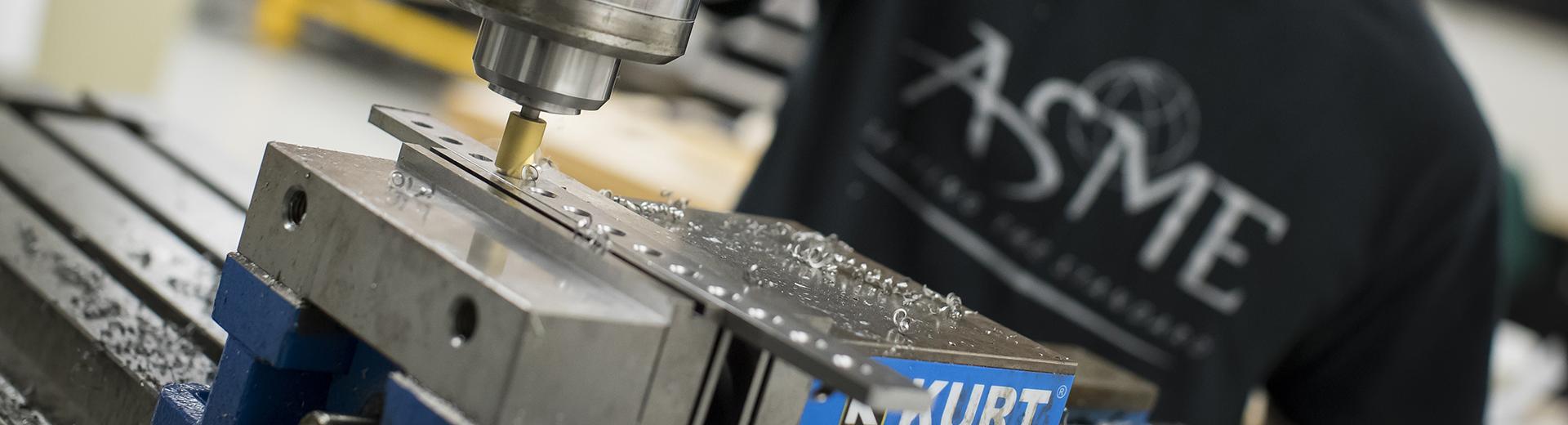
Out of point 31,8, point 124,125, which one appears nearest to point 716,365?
point 124,125

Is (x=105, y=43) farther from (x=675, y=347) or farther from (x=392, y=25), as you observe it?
(x=675, y=347)

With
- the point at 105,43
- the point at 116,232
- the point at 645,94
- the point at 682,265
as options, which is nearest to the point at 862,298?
the point at 682,265

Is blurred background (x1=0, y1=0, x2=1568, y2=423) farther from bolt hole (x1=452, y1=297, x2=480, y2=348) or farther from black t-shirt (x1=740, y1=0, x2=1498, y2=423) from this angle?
bolt hole (x1=452, y1=297, x2=480, y2=348)

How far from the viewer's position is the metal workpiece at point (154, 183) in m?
1.05

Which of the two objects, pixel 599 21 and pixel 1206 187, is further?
pixel 1206 187

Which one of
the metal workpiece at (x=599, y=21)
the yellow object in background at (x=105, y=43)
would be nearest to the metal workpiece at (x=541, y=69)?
the metal workpiece at (x=599, y=21)

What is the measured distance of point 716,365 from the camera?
21.6 inches

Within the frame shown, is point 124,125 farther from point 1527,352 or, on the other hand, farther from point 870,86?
point 1527,352

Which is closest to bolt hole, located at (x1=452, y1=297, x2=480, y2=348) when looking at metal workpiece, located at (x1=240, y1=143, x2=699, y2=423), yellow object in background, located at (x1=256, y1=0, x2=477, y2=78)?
metal workpiece, located at (x1=240, y1=143, x2=699, y2=423)

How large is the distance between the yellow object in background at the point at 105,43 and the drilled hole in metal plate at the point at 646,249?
291cm

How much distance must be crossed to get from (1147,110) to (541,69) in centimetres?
110

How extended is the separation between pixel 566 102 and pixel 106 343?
36 centimetres

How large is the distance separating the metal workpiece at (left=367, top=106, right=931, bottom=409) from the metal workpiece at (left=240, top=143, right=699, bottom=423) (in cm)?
2

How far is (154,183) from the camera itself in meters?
1.15
